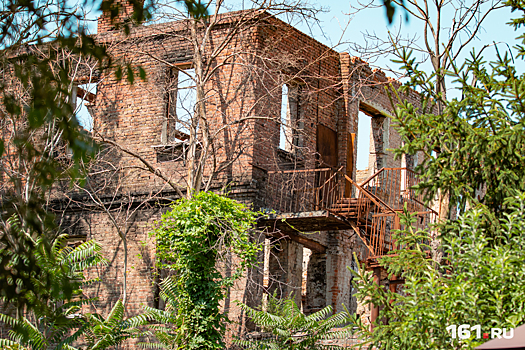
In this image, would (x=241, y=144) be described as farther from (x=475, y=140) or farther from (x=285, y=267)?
(x=475, y=140)

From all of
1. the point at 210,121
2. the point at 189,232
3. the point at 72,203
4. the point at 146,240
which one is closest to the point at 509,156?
the point at 189,232

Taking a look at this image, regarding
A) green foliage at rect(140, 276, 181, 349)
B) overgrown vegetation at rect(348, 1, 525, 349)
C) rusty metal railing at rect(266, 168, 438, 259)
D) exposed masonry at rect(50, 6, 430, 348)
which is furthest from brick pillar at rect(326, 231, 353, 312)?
overgrown vegetation at rect(348, 1, 525, 349)

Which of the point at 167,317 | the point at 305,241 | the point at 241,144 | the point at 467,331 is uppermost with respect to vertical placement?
the point at 241,144

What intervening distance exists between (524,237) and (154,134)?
9.86m

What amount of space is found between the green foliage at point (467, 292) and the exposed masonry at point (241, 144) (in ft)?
20.8

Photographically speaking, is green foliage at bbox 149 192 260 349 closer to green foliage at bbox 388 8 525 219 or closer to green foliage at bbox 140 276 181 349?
green foliage at bbox 140 276 181 349

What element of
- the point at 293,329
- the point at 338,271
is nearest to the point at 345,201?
the point at 338,271

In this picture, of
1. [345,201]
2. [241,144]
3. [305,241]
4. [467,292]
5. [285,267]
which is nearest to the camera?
[467,292]

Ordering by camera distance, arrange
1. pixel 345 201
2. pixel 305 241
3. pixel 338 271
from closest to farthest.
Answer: pixel 345 201 < pixel 305 241 < pixel 338 271

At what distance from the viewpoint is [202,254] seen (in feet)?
40.4

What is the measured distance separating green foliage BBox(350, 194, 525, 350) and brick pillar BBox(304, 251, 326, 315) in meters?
7.65

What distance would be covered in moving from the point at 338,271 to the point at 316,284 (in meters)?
0.60

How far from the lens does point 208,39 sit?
50.1 ft

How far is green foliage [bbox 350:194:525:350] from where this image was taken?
6820 mm
